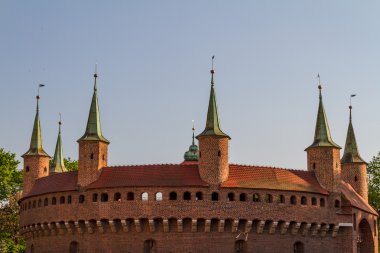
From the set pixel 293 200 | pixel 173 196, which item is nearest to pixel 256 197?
pixel 293 200

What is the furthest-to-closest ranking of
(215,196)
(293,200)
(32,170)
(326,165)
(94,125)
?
(32,170) < (326,165) < (94,125) < (293,200) < (215,196)

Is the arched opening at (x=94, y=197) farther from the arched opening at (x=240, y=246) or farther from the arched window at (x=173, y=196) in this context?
the arched opening at (x=240, y=246)

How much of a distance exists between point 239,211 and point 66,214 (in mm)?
12629

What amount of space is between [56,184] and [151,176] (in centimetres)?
799

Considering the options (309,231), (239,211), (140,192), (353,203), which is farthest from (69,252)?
(353,203)

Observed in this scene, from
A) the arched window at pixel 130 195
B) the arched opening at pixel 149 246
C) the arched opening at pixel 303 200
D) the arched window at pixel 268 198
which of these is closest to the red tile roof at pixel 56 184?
the arched window at pixel 130 195

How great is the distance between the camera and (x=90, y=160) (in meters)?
60.0

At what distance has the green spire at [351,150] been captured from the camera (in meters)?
71.1

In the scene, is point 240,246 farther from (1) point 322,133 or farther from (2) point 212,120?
(1) point 322,133

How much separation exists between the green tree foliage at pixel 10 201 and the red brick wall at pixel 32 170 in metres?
5.05

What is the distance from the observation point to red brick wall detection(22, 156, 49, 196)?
68375 millimetres

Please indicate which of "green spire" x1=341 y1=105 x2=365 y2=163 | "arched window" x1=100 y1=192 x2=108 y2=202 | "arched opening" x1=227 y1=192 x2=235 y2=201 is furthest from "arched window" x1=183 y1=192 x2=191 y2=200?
"green spire" x1=341 y1=105 x2=365 y2=163

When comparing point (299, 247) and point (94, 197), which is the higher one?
point (94, 197)

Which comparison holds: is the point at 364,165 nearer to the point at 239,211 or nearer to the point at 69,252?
the point at 239,211
